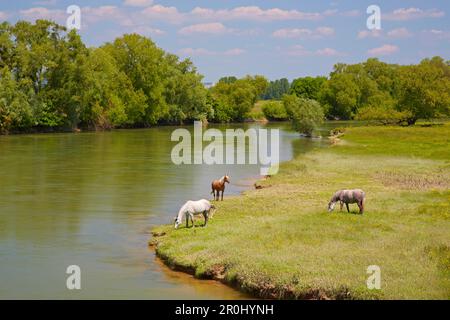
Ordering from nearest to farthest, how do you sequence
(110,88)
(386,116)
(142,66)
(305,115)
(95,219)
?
(95,219) → (305,115) → (386,116) → (110,88) → (142,66)

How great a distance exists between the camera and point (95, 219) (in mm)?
29375

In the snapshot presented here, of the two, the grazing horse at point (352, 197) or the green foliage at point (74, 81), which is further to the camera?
the green foliage at point (74, 81)

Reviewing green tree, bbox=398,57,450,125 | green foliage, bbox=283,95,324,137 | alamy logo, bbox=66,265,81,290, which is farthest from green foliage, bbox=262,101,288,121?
alamy logo, bbox=66,265,81,290

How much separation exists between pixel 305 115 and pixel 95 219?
70.2 m

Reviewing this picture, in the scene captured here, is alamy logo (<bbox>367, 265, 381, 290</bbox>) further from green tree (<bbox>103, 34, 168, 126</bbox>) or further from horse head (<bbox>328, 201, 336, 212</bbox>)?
green tree (<bbox>103, 34, 168, 126</bbox>)

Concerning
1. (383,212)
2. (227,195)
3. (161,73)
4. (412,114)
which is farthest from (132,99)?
(383,212)

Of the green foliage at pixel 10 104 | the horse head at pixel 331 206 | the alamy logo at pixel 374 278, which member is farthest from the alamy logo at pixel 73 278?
the green foliage at pixel 10 104

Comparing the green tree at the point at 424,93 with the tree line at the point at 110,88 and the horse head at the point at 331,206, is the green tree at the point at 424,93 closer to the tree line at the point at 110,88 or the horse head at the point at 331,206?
the tree line at the point at 110,88

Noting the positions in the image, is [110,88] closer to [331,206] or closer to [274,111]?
[274,111]

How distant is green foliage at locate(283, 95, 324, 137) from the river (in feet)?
129

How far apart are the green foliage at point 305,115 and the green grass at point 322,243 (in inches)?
2300

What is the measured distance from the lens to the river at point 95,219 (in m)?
18.8

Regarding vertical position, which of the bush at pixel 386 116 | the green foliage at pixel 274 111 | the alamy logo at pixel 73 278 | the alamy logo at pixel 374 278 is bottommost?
the alamy logo at pixel 73 278

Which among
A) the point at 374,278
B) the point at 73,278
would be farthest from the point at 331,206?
the point at 73,278
